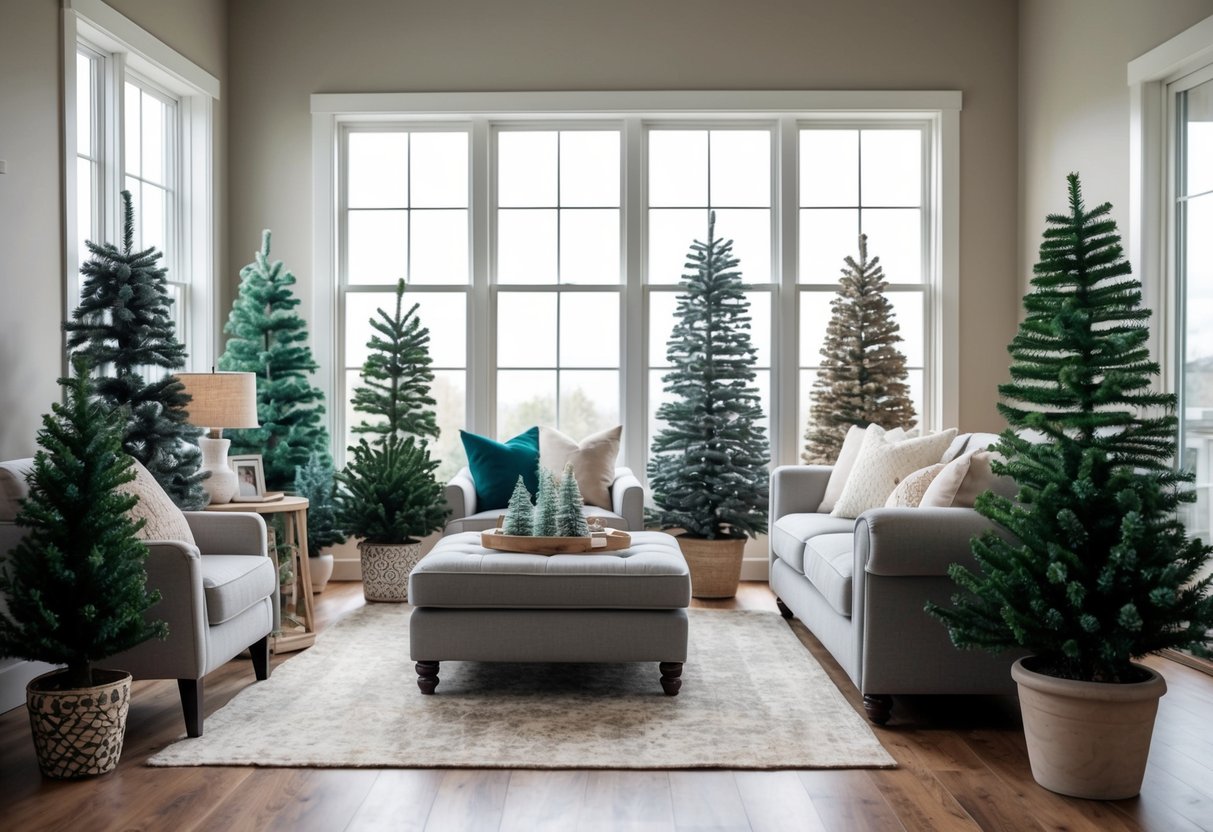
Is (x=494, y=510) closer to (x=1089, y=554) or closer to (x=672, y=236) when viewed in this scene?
(x=672, y=236)

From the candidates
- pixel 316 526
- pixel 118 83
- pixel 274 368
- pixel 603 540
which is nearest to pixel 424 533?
pixel 316 526

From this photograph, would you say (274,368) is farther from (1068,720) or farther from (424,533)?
(1068,720)

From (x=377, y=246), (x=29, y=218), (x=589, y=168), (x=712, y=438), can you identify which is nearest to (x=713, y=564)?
(x=712, y=438)

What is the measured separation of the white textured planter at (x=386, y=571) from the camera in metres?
5.34

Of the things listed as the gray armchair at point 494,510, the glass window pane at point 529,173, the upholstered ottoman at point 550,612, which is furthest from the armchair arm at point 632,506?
the glass window pane at point 529,173

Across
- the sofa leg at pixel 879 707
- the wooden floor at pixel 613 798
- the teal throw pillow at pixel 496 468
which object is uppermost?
the teal throw pillow at pixel 496 468

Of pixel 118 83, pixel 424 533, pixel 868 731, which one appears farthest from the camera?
pixel 424 533

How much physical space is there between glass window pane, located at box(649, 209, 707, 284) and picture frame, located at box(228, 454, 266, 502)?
2.69 m

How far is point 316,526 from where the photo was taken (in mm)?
5438

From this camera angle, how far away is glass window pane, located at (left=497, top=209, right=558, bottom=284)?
20.1 feet

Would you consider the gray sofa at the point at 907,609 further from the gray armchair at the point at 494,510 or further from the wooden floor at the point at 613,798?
the gray armchair at the point at 494,510

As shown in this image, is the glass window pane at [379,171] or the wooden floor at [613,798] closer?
the wooden floor at [613,798]

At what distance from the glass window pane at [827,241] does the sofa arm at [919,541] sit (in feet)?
10.2

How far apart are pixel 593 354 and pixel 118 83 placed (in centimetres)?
291
